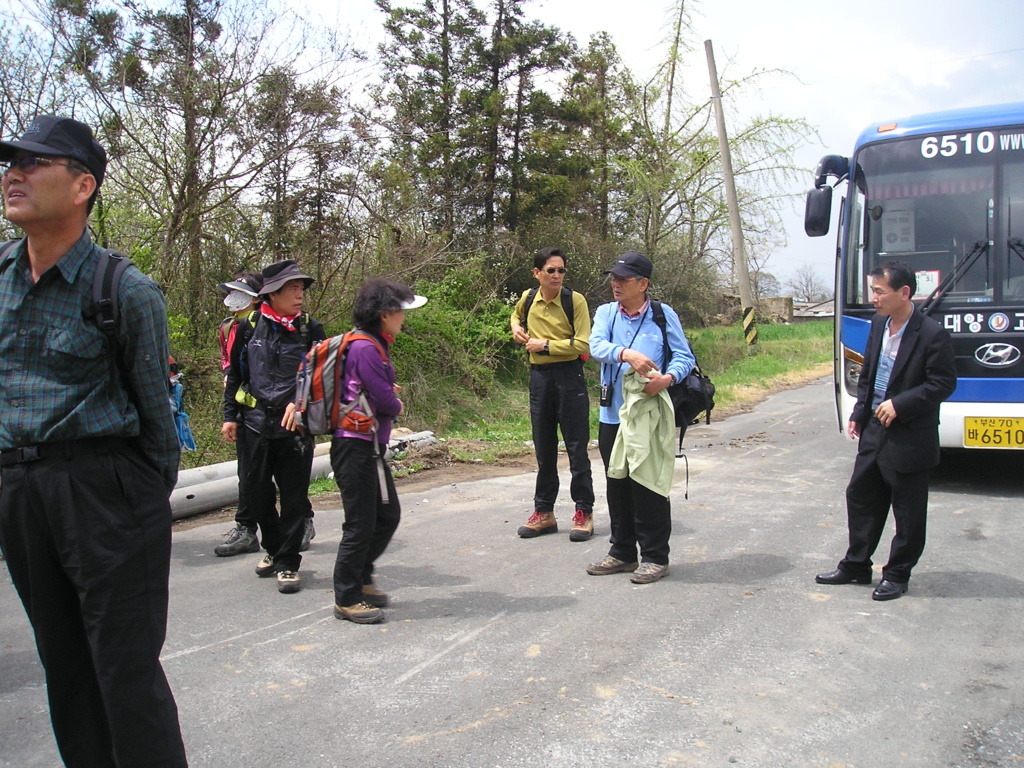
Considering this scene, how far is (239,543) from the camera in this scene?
6176 millimetres

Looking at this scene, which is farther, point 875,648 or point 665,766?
point 875,648

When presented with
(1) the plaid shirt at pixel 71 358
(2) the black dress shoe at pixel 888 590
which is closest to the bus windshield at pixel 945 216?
(2) the black dress shoe at pixel 888 590

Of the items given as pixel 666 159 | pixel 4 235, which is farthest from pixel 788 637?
pixel 666 159

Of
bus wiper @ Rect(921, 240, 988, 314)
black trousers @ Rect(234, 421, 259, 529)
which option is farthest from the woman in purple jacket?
bus wiper @ Rect(921, 240, 988, 314)

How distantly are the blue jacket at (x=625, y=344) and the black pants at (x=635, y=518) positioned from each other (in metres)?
0.28

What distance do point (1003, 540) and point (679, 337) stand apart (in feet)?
9.25

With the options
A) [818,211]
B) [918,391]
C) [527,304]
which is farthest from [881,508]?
[818,211]

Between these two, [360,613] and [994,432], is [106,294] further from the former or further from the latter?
[994,432]

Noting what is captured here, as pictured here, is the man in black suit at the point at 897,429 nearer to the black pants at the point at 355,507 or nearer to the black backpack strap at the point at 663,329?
the black backpack strap at the point at 663,329

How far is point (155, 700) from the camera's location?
259 centimetres

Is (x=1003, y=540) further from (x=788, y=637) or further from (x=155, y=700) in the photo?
(x=155, y=700)

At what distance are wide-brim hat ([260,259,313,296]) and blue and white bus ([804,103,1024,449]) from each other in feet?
16.9

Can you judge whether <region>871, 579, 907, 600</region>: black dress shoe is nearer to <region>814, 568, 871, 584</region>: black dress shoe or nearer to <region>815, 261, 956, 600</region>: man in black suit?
<region>815, 261, 956, 600</region>: man in black suit

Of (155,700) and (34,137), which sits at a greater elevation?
(34,137)
